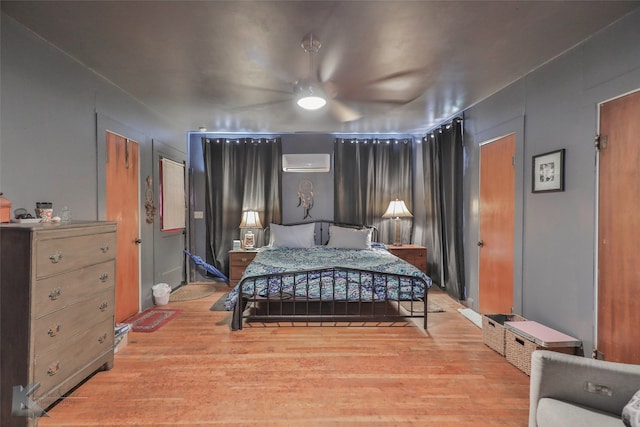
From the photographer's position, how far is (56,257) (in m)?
1.75

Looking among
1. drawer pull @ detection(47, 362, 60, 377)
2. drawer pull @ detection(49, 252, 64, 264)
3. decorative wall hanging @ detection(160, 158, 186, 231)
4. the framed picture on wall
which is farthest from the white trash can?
the framed picture on wall

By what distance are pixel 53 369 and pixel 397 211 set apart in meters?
4.26

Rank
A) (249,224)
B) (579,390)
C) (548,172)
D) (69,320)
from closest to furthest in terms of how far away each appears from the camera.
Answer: (579,390) → (69,320) → (548,172) → (249,224)

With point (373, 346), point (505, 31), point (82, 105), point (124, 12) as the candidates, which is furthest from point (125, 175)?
point (505, 31)

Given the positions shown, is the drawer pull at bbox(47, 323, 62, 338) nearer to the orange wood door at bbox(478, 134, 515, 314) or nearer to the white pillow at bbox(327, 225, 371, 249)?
the white pillow at bbox(327, 225, 371, 249)

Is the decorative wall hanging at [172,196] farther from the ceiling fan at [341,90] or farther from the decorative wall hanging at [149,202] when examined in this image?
the ceiling fan at [341,90]

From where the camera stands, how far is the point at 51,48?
88.8 inches

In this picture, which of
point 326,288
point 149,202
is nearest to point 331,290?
point 326,288

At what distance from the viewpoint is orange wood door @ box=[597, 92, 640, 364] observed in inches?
72.3

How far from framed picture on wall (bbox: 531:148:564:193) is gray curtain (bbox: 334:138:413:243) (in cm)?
252

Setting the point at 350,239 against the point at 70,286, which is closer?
the point at 70,286

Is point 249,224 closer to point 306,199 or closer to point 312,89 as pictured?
point 306,199

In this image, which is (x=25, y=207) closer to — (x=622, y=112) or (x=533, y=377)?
(x=533, y=377)

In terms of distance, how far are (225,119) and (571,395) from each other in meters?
4.27
